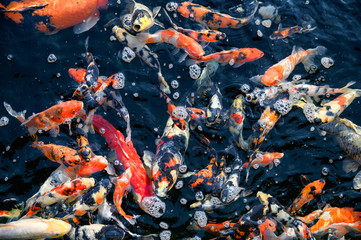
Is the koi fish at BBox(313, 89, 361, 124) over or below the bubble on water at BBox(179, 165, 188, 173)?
over

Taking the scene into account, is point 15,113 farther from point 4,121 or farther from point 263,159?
point 263,159

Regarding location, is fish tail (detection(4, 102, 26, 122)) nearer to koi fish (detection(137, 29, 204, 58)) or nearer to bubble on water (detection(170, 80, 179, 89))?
koi fish (detection(137, 29, 204, 58))

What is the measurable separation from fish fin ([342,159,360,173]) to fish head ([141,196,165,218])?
3071 millimetres

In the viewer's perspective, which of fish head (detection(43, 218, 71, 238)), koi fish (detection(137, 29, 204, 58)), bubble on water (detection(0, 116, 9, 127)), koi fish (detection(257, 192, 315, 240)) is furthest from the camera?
koi fish (detection(137, 29, 204, 58))

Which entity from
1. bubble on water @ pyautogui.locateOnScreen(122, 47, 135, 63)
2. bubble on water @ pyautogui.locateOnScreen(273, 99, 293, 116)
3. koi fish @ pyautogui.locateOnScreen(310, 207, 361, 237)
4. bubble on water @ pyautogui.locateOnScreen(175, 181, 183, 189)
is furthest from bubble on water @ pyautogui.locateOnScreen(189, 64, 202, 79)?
koi fish @ pyautogui.locateOnScreen(310, 207, 361, 237)

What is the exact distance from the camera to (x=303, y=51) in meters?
6.41

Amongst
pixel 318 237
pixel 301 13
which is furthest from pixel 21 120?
pixel 301 13

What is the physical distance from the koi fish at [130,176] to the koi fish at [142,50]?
1.18 metres

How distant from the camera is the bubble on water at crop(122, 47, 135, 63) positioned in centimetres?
623

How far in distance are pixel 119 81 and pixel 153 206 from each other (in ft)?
7.11

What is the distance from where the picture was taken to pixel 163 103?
19.9 ft

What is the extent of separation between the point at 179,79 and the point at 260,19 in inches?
81.8

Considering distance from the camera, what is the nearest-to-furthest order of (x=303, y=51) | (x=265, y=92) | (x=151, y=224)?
(x=151, y=224) → (x=265, y=92) → (x=303, y=51)

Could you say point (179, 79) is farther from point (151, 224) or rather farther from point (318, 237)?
point (318, 237)
